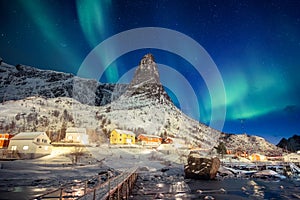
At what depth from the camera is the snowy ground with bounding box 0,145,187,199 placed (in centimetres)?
2158

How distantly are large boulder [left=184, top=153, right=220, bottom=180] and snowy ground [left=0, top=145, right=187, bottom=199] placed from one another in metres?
6.66

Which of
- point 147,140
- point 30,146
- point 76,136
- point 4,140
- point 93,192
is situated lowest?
point 93,192

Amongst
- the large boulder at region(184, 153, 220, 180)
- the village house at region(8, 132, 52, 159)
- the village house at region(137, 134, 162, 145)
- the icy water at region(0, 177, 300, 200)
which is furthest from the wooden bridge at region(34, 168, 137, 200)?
the village house at region(137, 134, 162, 145)

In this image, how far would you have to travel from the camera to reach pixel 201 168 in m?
38.0

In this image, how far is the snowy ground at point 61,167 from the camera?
2158cm

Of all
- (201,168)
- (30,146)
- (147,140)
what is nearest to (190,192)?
(201,168)

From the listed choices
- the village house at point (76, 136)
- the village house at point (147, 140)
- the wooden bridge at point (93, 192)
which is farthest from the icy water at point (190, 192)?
the village house at point (147, 140)

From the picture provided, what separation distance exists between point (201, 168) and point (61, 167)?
23.9 meters

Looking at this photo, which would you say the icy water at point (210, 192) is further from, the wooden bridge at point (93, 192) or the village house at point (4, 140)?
the village house at point (4, 140)

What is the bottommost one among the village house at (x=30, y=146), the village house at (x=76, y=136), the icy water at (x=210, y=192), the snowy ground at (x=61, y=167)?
the icy water at (x=210, y=192)

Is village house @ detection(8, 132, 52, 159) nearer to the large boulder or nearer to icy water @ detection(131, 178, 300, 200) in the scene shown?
icy water @ detection(131, 178, 300, 200)

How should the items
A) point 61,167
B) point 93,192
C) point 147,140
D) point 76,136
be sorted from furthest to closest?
1. point 147,140
2. point 76,136
3. point 61,167
4. point 93,192

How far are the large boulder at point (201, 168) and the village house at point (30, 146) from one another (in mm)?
32329

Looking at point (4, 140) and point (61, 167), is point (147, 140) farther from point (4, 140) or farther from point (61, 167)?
point (61, 167)
